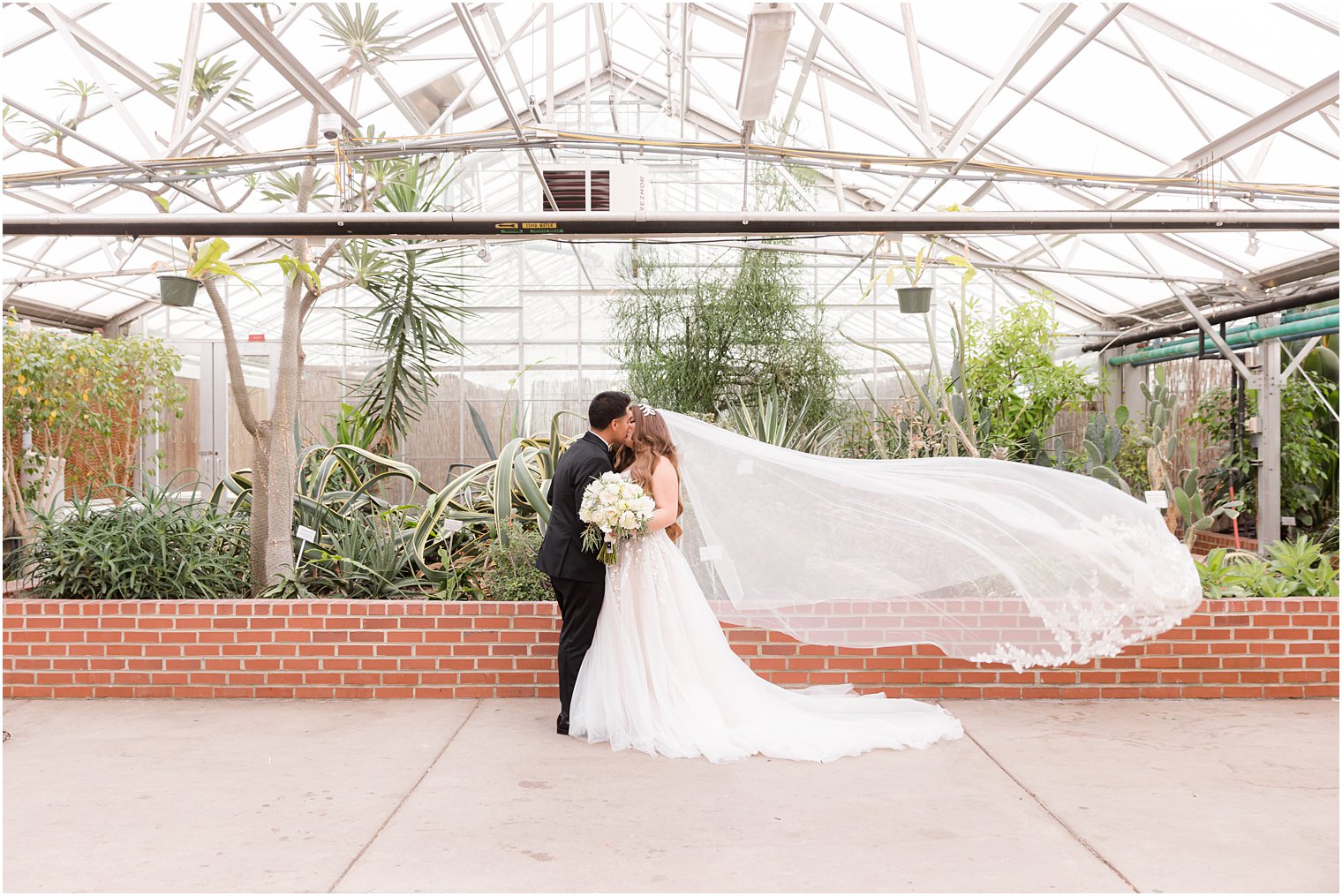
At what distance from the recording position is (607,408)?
12.8 ft

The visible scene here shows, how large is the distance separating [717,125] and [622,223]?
7317 millimetres

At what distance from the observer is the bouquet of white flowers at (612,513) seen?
12.1ft

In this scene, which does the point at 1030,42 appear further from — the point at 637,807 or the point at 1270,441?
the point at 637,807

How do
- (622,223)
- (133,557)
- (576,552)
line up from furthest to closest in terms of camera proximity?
(622,223) < (133,557) < (576,552)

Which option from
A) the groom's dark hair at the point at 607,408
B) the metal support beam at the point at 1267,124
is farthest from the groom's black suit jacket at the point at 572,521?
the metal support beam at the point at 1267,124

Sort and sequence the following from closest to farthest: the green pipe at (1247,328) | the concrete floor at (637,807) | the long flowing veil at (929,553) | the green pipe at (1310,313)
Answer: the concrete floor at (637,807) < the long flowing veil at (929,553) < the green pipe at (1310,313) < the green pipe at (1247,328)

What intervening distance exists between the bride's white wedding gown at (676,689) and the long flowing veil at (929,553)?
0.24 meters

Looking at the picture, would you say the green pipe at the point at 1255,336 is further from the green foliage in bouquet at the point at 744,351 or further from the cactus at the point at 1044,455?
the green foliage in bouquet at the point at 744,351

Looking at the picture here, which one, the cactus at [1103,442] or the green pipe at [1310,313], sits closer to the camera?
the cactus at [1103,442]

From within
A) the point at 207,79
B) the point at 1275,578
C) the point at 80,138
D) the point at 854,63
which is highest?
the point at 854,63

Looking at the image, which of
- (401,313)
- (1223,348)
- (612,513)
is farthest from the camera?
(1223,348)

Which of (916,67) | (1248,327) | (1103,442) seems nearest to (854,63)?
(916,67)

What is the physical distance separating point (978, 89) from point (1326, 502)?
4.55 metres

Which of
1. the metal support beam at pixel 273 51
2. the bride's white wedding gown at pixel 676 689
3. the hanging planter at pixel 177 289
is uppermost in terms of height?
the metal support beam at pixel 273 51
